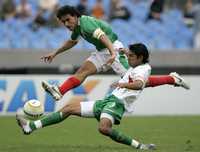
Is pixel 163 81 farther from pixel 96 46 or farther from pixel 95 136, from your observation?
pixel 95 136

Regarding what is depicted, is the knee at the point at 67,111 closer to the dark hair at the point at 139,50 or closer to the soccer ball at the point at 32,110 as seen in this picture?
the soccer ball at the point at 32,110

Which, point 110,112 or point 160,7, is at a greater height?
point 110,112

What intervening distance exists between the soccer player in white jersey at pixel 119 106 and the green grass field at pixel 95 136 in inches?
13.0

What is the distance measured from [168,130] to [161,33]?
9408 mm

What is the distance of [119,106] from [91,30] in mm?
1681

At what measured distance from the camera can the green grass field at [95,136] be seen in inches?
445

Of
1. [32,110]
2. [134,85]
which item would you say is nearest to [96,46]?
[32,110]

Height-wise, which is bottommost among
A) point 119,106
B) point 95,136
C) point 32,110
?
point 95,136

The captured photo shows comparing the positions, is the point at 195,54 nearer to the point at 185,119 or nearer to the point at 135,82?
the point at 185,119

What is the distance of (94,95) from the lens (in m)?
20.2

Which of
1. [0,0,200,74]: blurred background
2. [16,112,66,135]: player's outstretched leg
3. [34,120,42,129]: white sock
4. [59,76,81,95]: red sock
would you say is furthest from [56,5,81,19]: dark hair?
[0,0,200,74]: blurred background

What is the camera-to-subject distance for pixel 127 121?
17672 millimetres

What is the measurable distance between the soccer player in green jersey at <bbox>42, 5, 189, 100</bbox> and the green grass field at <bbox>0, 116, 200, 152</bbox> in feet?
3.07

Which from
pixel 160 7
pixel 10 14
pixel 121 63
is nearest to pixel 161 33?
pixel 160 7
